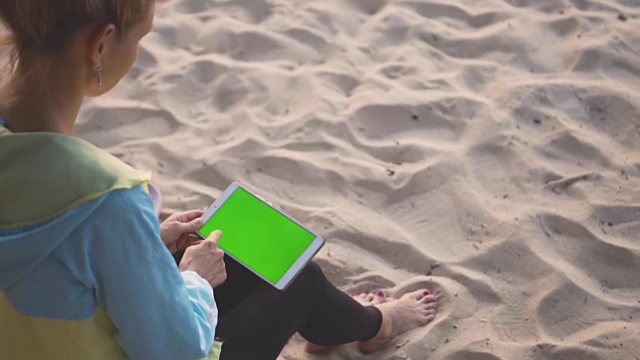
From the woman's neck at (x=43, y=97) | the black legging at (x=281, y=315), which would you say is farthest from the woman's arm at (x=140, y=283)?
the black legging at (x=281, y=315)

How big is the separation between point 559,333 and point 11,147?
5.09 ft

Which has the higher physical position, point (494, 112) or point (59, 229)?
point (59, 229)

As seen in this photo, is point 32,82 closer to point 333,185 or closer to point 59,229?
point 59,229

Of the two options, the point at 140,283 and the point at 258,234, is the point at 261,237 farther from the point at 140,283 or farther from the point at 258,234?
the point at 140,283

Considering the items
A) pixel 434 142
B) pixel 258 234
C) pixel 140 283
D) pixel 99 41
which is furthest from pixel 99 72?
pixel 434 142

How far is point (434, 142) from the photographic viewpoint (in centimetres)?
280

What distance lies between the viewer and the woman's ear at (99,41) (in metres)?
1.17

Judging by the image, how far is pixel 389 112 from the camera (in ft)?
9.61

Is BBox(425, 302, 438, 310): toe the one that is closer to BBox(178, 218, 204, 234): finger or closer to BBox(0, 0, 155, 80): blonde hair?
BBox(178, 218, 204, 234): finger

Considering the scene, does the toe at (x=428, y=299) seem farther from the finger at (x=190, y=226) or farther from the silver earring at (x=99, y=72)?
the silver earring at (x=99, y=72)

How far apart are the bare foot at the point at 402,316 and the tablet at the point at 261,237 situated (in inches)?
14.5

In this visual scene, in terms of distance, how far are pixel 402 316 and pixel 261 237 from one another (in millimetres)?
509

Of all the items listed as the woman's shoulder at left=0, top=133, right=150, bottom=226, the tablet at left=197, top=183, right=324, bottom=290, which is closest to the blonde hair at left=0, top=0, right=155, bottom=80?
the woman's shoulder at left=0, top=133, right=150, bottom=226

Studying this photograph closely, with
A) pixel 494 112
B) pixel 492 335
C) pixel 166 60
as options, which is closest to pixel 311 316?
pixel 492 335
